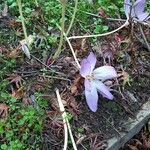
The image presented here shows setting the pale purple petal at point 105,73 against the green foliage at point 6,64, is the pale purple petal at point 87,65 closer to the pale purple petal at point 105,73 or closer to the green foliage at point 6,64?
the pale purple petal at point 105,73

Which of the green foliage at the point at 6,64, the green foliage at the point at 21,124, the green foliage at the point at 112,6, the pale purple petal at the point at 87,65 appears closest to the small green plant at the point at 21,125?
the green foliage at the point at 21,124

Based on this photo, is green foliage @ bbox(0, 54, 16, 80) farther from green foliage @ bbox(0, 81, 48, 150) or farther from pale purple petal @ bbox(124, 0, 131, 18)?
pale purple petal @ bbox(124, 0, 131, 18)

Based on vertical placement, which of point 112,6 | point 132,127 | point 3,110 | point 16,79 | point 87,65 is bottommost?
point 132,127

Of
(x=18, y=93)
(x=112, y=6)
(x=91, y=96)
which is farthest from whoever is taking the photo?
(x=112, y=6)

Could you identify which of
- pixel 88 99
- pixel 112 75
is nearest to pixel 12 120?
pixel 88 99

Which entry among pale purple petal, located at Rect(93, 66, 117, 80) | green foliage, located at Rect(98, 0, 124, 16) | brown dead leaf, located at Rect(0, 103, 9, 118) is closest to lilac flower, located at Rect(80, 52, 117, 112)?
pale purple petal, located at Rect(93, 66, 117, 80)

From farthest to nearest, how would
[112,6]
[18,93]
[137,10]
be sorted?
[112,6] → [137,10] → [18,93]

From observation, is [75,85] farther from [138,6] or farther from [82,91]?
[138,6]

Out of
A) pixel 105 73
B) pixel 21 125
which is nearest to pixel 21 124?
pixel 21 125
